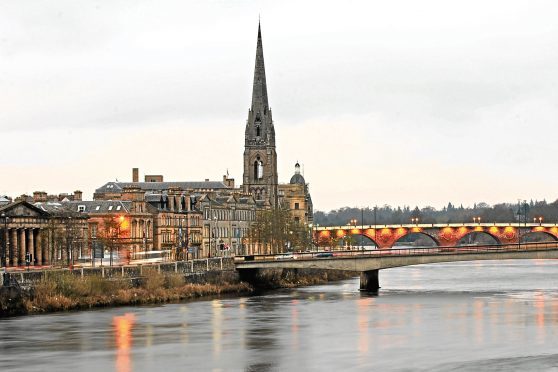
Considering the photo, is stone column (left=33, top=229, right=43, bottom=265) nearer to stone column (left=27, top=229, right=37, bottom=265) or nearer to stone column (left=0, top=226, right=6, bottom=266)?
stone column (left=27, top=229, right=37, bottom=265)

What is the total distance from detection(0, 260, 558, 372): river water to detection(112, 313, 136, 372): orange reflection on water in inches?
2.2

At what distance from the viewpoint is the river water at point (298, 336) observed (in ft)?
221

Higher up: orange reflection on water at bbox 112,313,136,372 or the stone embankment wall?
the stone embankment wall

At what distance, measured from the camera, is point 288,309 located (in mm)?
100188

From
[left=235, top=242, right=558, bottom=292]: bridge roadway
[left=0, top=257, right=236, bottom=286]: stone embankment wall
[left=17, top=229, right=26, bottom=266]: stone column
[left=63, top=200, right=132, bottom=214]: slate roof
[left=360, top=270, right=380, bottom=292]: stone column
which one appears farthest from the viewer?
[left=63, top=200, right=132, bottom=214]: slate roof

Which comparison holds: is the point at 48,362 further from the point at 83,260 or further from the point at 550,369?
the point at 83,260

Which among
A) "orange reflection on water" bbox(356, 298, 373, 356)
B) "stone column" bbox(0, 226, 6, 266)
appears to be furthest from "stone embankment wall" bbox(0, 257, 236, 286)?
"orange reflection on water" bbox(356, 298, 373, 356)

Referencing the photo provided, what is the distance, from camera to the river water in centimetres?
6725

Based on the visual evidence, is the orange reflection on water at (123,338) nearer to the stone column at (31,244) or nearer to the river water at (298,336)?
the river water at (298,336)

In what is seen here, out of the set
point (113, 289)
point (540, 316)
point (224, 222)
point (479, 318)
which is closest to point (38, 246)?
point (113, 289)

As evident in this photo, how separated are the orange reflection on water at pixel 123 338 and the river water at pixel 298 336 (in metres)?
0.06

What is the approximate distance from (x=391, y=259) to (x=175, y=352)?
54.8 meters

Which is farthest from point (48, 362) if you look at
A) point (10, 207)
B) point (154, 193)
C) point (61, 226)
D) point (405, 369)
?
point (154, 193)

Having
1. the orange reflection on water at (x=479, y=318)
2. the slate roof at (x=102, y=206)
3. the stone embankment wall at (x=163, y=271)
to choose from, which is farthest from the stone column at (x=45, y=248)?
the orange reflection on water at (x=479, y=318)
